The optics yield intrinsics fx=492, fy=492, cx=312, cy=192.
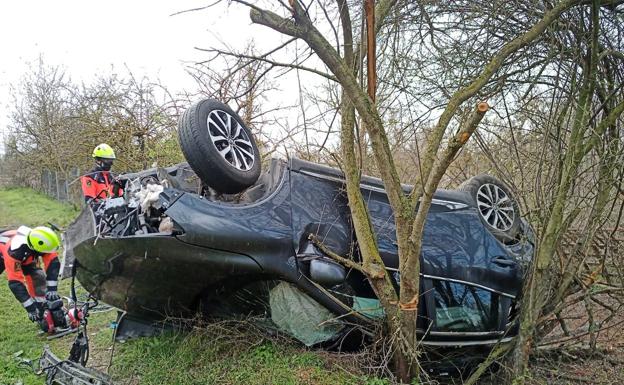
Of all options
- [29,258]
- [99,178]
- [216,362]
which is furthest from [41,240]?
[216,362]

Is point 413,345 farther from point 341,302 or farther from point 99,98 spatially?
point 99,98

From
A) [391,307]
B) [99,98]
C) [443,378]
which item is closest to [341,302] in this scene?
[391,307]

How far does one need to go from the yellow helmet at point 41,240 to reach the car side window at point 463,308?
14.1ft

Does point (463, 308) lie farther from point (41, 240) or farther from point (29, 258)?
point (29, 258)

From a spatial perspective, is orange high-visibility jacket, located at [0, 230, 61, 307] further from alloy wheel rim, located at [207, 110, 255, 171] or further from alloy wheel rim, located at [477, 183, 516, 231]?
alloy wheel rim, located at [477, 183, 516, 231]

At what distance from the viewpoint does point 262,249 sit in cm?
321

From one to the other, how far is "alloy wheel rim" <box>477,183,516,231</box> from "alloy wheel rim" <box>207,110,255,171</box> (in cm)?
214

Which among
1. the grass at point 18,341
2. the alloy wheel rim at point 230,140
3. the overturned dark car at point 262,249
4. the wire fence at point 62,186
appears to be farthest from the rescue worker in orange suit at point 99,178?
the wire fence at point 62,186

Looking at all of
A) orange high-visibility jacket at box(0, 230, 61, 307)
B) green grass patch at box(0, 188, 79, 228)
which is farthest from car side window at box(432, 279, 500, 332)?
green grass patch at box(0, 188, 79, 228)

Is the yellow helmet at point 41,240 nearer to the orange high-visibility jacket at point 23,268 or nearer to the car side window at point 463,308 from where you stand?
the orange high-visibility jacket at point 23,268

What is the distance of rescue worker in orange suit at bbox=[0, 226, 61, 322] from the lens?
554 cm

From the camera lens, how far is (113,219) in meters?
3.37

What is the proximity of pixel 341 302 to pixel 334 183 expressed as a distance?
3.02ft

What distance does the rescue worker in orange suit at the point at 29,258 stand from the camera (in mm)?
5535
